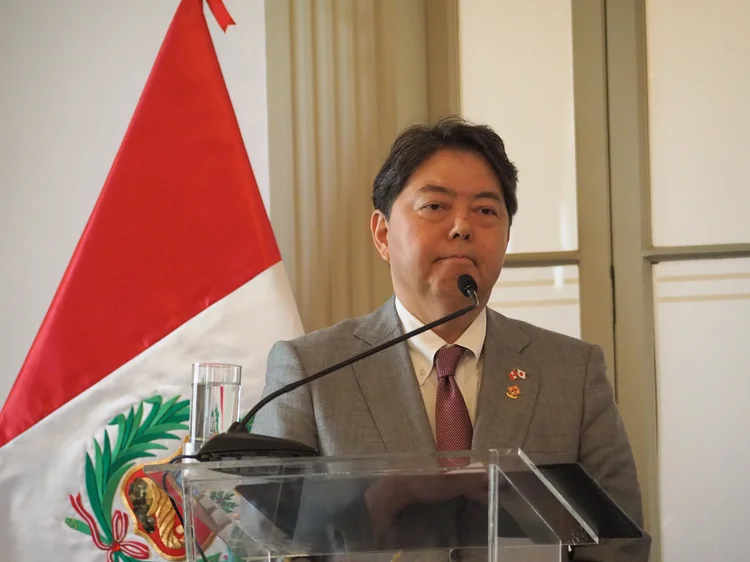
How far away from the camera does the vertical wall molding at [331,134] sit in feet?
9.00

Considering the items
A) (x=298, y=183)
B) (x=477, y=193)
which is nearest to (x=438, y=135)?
(x=477, y=193)

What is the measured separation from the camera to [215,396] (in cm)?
174

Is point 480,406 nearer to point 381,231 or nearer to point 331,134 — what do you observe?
point 381,231

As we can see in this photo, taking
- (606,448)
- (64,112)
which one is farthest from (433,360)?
(64,112)

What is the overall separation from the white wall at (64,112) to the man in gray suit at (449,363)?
33.8 inches

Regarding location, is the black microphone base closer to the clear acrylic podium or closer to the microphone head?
the clear acrylic podium

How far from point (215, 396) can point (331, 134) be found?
123cm

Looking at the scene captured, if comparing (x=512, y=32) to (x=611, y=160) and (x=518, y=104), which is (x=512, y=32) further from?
(x=611, y=160)

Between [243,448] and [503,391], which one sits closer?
[243,448]

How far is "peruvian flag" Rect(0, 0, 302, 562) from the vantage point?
2.30 metres

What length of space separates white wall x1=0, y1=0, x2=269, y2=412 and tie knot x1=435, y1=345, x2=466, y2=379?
3.25 ft

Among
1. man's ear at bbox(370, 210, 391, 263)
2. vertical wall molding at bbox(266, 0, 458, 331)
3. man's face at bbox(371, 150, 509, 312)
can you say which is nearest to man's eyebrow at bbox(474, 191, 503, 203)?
man's face at bbox(371, 150, 509, 312)

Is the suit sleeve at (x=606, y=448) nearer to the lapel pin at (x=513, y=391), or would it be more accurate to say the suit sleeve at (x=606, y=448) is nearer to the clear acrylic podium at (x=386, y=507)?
the lapel pin at (x=513, y=391)

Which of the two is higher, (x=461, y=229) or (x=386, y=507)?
(x=461, y=229)
